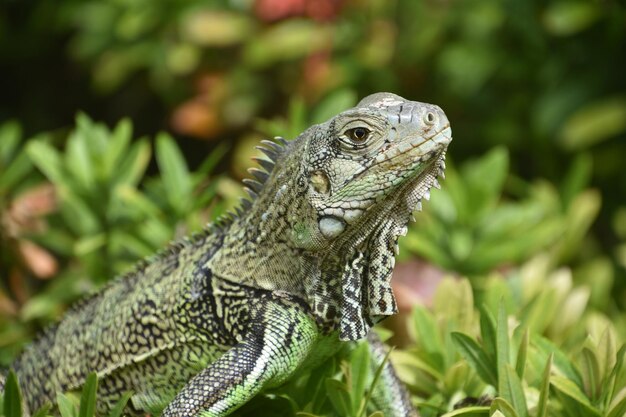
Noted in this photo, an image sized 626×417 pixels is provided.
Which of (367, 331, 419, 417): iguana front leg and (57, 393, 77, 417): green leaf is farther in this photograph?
(367, 331, 419, 417): iguana front leg

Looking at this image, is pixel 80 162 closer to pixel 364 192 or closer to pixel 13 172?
pixel 13 172

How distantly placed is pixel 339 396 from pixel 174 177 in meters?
1.83

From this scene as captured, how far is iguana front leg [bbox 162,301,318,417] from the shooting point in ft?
9.23

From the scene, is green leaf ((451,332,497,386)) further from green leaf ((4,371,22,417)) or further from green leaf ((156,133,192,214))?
green leaf ((156,133,192,214))

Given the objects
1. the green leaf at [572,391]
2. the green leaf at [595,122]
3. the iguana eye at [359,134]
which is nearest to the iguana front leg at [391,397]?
the green leaf at [572,391]

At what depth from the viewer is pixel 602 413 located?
290cm

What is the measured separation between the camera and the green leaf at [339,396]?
9.69 ft

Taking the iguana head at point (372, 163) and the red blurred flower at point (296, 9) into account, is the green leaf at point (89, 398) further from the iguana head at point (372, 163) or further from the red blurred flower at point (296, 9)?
the red blurred flower at point (296, 9)

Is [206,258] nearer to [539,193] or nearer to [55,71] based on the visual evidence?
[539,193]

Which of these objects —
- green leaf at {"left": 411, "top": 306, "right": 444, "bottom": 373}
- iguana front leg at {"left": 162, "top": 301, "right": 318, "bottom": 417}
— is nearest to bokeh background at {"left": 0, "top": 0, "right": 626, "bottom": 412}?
green leaf at {"left": 411, "top": 306, "right": 444, "bottom": 373}

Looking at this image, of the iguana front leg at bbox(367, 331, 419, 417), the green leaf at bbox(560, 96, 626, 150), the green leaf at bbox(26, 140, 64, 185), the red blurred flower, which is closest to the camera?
the iguana front leg at bbox(367, 331, 419, 417)

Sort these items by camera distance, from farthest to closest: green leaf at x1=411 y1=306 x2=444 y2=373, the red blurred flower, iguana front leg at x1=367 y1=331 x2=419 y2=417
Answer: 1. the red blurred flower
2. green leaf at x1=411 y1=306 x2=444 y2=373
3. iguana front leg at x1=367 y1=331 x2=419 y2=417

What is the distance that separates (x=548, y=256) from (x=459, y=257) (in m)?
0.58

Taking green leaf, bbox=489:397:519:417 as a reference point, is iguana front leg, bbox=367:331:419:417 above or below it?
above
